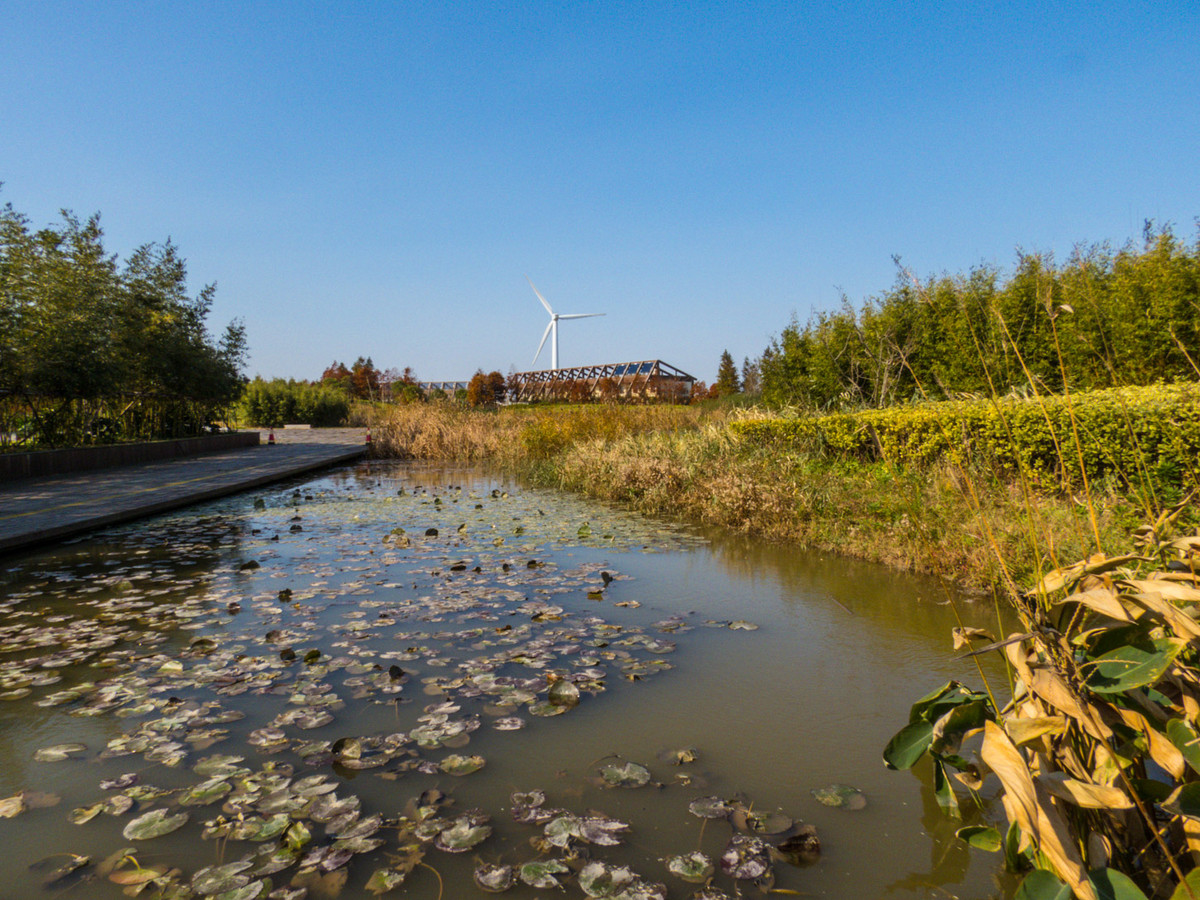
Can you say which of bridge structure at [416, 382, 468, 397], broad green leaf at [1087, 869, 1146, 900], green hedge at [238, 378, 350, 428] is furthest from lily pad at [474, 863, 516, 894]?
green hedge at [238, 378, 350, 428]

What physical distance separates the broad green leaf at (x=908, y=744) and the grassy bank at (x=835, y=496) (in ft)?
1.52

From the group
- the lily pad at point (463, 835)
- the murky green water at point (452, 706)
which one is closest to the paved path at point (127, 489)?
the murky green water at point (452, 706)

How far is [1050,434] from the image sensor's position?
4586mm

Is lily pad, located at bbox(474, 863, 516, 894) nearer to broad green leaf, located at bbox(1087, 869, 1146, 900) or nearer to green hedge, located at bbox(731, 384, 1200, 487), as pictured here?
broad green leaf, located at bbox(1087, 869, 1146, 900)

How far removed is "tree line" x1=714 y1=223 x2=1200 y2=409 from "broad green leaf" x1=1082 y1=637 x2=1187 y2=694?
396 centimetres

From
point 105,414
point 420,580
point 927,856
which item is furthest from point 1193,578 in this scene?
point 105,414

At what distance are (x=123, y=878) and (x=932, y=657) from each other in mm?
3923

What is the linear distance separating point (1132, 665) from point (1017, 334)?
19.7 ft

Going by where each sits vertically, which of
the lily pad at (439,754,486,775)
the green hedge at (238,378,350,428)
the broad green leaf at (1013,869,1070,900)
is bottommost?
the lily pad at (439,754,486,775)

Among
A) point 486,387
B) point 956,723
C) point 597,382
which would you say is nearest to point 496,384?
point 486,387

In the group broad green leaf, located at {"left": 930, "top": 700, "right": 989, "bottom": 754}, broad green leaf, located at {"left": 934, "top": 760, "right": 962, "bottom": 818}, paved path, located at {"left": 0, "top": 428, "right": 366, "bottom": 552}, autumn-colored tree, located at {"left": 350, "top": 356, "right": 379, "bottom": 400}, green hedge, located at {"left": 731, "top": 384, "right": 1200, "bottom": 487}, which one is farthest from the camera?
autumn-colored tree, located at {"left": 350, "top": 356, "right": 379, "bottom": 400}

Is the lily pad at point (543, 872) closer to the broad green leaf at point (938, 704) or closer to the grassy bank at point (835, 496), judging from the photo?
the broad green leaf at point (938, 704)

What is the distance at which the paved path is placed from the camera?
7.01m

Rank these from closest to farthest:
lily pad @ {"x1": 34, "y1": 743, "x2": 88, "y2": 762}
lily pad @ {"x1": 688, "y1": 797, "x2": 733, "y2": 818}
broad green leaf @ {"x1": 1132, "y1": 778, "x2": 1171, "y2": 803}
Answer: broad green leaf @ {"x1": 1132, "y1": 778, "x2": 1171, "y2": 803} < lily pad @ {"x1": 688, "y1": 797, "x2": 733, "y2": 818} < lily pad @ {"x1": 34, "y1": 743, "x2": 88, "y2": 762}
